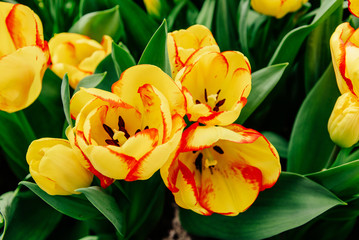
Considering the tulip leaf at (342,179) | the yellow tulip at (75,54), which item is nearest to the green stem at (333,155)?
the tulip leaf at (342,179)

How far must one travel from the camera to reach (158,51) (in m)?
0.59

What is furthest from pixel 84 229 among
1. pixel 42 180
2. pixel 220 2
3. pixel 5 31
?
pixel 220 2

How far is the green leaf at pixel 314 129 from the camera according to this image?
0.71 metres

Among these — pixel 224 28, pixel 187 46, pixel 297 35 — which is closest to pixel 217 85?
pixel 187 46

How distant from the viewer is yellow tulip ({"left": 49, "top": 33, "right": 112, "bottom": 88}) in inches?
27.4

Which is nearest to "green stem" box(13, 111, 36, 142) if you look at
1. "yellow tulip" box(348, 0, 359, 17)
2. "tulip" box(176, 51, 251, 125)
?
"tulip" box(176, 51, 251, 125)

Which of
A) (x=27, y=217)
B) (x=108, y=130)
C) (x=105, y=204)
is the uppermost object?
(x=108, y=130)

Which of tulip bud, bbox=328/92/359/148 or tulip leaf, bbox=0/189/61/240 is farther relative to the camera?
tulip leaf, bbox=0/189/61/240

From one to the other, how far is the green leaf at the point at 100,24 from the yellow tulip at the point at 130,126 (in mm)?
324

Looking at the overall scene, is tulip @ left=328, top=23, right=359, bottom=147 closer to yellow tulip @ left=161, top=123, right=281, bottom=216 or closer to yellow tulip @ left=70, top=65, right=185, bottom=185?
yellow tulip @ left=161, top=123, right=281, bottom=216

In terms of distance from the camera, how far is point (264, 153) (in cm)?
53

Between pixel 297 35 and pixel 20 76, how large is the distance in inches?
16.9

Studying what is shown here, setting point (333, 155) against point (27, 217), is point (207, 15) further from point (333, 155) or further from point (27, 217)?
point (27, 217)

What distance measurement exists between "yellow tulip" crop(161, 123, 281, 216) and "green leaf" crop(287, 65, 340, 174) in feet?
0.63
